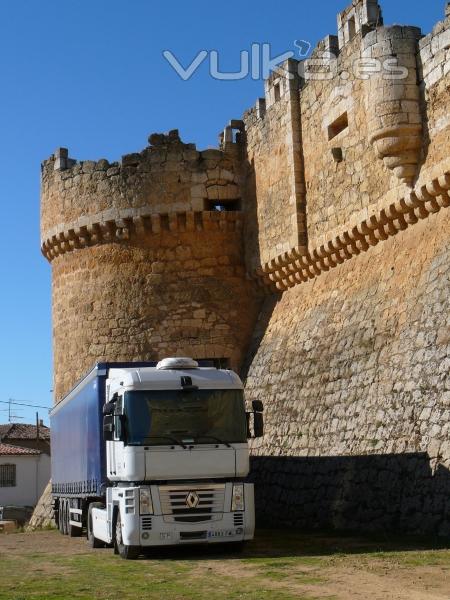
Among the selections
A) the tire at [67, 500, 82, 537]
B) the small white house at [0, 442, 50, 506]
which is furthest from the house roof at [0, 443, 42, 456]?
the tire at [67, 500, 82, 537]

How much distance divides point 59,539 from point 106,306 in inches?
195

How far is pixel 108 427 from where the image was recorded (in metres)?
10.7

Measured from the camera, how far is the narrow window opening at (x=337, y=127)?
14406mm

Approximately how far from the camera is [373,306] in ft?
43.5

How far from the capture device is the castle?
11.7 meters

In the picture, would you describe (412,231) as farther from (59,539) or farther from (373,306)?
(59,539)

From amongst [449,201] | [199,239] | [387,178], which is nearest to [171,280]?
[199,239]

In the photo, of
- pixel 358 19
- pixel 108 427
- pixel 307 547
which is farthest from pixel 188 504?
pixel 358 19

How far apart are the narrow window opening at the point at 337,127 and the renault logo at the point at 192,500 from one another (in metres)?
6.88

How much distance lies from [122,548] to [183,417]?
157cm

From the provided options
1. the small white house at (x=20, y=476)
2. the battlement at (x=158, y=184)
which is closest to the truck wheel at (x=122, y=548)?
the battlement at (x=158, y=184)

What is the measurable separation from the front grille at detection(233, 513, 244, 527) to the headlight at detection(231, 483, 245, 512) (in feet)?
0.22

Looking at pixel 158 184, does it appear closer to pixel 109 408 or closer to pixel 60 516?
pixel 60 516

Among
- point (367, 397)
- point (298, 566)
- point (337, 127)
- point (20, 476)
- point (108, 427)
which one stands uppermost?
point (337, 127)
